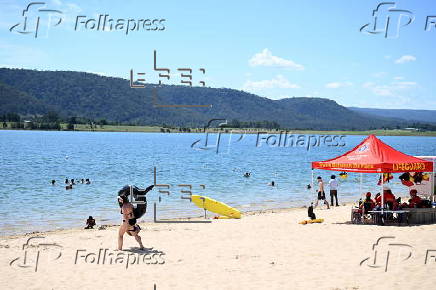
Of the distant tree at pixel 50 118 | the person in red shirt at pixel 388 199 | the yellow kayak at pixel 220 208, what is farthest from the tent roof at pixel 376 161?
the distant tree at pixel 50 118

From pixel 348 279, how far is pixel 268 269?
1.79 metres

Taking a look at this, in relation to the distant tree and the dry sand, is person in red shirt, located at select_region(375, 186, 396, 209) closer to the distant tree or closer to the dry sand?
the dry sand

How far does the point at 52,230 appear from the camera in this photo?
772 inches

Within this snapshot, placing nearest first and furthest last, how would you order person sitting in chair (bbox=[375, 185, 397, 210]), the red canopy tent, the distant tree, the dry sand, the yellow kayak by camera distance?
the dry sand
the red canopy tent
person sitting in chair (bbox=[375, 185, 397, 210])
the yellow kayak
the distant tree

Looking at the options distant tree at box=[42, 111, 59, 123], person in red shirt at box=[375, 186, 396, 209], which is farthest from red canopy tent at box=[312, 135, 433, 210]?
distant tree at box=[42, 111, 59, 123]

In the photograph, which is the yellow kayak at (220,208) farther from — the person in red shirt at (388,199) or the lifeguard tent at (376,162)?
the person in red shirt at (388,199)

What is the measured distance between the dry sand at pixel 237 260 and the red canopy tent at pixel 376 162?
1912mm

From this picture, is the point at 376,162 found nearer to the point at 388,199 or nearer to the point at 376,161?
the point at 376,161

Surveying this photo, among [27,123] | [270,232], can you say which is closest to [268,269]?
[270,232]

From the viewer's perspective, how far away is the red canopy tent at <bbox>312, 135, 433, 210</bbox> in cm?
1683

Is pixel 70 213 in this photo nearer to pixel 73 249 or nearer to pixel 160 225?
pixel 160 225

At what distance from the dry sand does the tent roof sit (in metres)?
1.92

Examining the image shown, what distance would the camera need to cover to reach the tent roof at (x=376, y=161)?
663 inches

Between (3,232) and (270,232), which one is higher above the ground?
(270,232)
